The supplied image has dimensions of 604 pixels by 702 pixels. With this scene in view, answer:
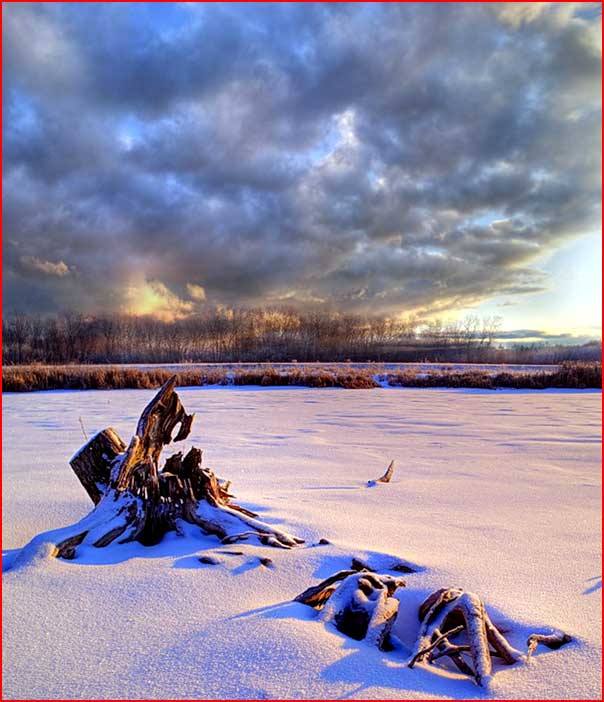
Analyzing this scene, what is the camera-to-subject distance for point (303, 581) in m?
2.01

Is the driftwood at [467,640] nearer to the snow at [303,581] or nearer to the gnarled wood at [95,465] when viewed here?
the snow at [303,581]

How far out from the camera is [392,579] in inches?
75.1

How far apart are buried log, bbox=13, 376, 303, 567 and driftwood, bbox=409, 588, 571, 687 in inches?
39.0

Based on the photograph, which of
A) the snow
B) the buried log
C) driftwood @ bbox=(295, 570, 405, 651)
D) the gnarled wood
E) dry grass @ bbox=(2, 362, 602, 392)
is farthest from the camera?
dry grass @ bbox=(2, 362, 602, 392)

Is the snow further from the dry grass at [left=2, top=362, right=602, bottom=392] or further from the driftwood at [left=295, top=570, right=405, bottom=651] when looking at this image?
the dry grass at [left=2, top=362, right=602, bottom=392]

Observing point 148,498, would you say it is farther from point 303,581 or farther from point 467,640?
point 467,640

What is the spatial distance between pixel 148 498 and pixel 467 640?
5.81ft

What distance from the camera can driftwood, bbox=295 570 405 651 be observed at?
1572mm

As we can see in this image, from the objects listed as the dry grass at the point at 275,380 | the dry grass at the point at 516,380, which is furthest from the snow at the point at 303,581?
the dry grass at the point at 516,380

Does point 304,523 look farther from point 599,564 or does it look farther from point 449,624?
point 599,564

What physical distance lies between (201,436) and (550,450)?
497 cm

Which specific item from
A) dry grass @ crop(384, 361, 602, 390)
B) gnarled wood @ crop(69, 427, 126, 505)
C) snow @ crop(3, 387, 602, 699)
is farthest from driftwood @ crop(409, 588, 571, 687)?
dry grass @ crop(384, 361, 602, 390)

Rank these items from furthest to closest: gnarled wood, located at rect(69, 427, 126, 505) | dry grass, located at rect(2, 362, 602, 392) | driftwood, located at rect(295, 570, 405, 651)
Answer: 1. dry grass, located at rect(2, 362, 602, 392)
2. gnarled wood, located at rect(69, 427, 126, 505)
3. driftwood, located at rect(295, 570, 405, 651)

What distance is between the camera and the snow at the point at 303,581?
53.6 inches
